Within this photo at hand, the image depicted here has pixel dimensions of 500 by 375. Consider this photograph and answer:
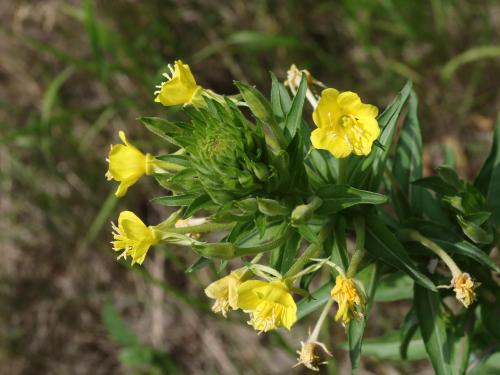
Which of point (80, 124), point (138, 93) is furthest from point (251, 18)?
point (80, 124)

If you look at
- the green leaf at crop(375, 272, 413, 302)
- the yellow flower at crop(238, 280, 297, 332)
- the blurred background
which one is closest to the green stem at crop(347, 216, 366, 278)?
the yellow flower at crop(238, 280, 297, 332)

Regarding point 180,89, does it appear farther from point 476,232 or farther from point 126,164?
point 476,232

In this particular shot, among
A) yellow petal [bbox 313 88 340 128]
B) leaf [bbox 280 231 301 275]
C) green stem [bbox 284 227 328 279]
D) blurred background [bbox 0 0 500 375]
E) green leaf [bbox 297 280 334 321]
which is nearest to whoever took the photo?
yellow petal [bbox 313 88 340 128]

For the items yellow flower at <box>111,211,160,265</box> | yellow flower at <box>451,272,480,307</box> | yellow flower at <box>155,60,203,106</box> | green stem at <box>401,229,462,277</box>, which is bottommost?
yellow flower at <box>451,272,480,307</box>

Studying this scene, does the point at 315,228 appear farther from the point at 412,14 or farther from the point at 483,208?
the point at 412,14

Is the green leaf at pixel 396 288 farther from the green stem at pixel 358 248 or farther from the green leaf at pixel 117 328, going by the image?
the green leaf at pixel 117 328

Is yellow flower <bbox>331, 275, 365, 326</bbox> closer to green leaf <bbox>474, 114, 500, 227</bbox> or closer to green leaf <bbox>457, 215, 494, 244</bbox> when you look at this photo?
green leaf <bbox>457, 215, 494, 244</bbox>
